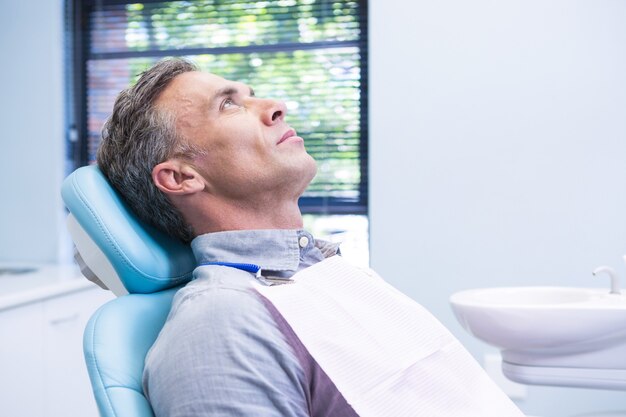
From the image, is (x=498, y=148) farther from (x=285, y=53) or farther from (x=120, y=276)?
(x=120, y=276)

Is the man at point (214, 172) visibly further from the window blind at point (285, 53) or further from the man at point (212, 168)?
the window blind at point (285, 53)

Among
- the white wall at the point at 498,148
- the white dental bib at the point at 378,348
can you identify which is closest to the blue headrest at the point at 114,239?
the white dental bib at the point at 378,348

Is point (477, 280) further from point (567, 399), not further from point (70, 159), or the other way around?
point (70, 159)

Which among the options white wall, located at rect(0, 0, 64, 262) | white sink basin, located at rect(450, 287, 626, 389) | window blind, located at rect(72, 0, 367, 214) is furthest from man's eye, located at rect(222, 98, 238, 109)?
white wall, located at rect(0, 0, 64, 262)

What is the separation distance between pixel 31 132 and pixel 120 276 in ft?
5.88

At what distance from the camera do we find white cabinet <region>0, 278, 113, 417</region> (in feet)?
6.04

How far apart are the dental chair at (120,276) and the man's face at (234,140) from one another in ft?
0.51

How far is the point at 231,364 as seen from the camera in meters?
0.85

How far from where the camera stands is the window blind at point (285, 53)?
250cm

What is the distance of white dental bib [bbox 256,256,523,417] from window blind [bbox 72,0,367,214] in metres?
1.37

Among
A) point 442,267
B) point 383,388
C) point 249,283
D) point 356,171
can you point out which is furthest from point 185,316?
point 356,171

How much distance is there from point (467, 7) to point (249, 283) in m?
1.56

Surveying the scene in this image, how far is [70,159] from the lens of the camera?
9.02 ft

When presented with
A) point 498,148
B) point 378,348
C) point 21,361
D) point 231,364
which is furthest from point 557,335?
point 21,361
